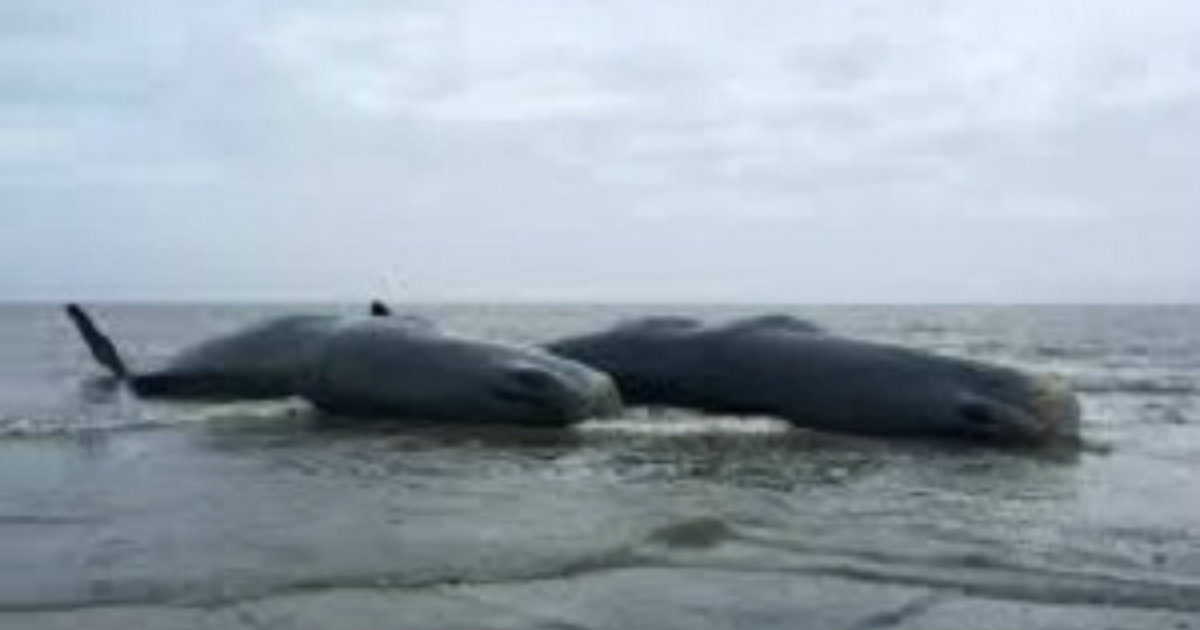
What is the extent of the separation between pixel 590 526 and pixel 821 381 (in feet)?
25.8

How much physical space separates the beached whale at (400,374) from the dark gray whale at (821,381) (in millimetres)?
1132

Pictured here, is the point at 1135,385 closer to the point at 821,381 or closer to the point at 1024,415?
the point at 821,381

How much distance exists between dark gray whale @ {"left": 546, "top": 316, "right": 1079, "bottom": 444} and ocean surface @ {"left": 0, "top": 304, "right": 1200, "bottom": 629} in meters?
0.52

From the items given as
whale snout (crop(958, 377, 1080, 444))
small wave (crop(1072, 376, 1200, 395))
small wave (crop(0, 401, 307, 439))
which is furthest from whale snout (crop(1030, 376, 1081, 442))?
small wave (crop(1072, 376, 1200, 395))

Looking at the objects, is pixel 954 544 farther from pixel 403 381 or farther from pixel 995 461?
pixel 403 381

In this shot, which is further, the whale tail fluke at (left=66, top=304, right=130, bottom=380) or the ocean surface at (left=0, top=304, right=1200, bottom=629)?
the whale tail fluke at (left=66, top=304, right=130, bottom=380)

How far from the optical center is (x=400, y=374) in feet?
58.4

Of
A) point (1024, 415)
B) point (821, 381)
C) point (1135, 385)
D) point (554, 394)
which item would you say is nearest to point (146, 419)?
point (554, 394)

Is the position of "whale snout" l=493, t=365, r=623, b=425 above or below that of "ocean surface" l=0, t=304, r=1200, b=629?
above

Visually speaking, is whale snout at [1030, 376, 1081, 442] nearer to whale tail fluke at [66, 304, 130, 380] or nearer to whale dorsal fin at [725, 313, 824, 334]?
whale dorsal fin at [725, 313, 824, 334]

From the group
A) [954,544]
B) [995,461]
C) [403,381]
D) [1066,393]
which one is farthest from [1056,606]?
[403,381]

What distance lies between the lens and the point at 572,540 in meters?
9.39

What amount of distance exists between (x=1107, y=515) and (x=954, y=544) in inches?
73.7

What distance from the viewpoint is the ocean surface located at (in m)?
7.64
